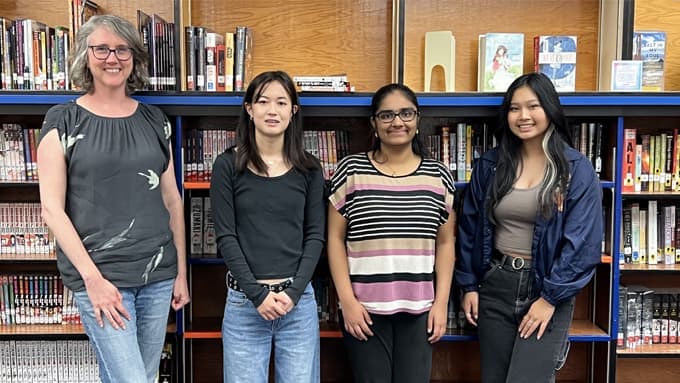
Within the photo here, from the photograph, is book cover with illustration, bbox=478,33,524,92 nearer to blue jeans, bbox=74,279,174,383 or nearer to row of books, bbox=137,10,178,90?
row of books, bbox=137,10,178,90

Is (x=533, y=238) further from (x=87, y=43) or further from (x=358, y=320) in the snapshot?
(x=87, y=43)

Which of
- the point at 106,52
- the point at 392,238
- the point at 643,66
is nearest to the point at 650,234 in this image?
the point at 643,66

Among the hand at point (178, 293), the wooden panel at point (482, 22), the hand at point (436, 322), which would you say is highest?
the wooden panel at point (482, 22)

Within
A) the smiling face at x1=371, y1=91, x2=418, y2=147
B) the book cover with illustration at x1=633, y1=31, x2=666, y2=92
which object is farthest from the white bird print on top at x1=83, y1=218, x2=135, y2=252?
the book cover with illustration at x1=633, y1=31, x2=666, y2=92

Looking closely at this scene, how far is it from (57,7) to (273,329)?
6.19 feet

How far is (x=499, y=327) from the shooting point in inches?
86.9

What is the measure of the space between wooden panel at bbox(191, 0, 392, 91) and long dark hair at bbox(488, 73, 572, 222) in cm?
79

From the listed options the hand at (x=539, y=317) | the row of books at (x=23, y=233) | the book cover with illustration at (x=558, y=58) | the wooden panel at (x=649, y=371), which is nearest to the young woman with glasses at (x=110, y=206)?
the row of books at (x=23, y=233)

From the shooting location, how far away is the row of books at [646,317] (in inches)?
106

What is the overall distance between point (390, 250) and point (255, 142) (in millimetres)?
599

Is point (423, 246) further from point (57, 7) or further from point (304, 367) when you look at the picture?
point (57, 7)

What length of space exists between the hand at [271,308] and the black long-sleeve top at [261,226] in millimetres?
30

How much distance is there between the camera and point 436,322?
218cm

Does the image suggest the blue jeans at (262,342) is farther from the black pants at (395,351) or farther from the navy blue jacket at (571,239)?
the navy blue jacket at (571,239)
